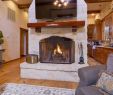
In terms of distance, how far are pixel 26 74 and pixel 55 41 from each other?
1398mm

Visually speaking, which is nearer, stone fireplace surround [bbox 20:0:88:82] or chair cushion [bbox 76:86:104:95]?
chair cushion [bbox 76:86:104:95]

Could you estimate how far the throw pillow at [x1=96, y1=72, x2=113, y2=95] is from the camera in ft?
6.64

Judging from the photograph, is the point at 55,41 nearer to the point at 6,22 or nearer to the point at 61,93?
the point at 61,93

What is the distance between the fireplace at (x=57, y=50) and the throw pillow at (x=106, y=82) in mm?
2699

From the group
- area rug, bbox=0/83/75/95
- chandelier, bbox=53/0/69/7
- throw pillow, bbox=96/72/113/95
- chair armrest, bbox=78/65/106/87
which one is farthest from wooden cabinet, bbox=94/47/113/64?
throw pillow, bbox=96/72/113/95

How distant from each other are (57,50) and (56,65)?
708 millimetres

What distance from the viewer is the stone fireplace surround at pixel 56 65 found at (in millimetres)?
4438

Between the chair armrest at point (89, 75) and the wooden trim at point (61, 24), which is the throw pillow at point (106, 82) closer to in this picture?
the chair armrest at point (89, 75)

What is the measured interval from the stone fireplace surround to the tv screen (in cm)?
20

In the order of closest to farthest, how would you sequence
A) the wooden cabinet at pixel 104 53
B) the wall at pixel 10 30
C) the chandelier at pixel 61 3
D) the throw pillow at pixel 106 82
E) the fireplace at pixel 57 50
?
the throw pillow at pixel 106 82
the chandelier at pixel 61 3
the fireplace at pixel 57 50
the wooden cabinet at pixel 104 53
the wall at pixel 10 30

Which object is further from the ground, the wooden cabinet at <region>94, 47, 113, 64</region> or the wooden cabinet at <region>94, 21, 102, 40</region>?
the wooden cabinet at <region>94, 21, 102, 40</region>

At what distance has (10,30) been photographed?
838 centimetres

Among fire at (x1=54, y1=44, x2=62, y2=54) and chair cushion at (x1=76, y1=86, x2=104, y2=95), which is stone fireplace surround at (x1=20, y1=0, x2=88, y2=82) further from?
chair cushion at (x1=76, y1=86, x2=104, y2=95)

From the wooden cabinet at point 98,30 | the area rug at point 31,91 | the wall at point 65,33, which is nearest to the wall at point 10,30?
the wall at point 65,33
